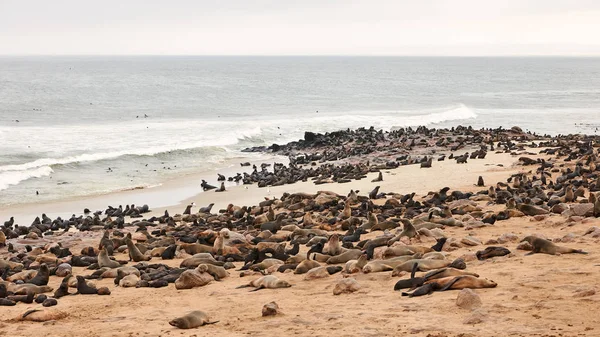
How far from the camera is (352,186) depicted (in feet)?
76.6

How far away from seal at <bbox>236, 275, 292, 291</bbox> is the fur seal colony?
0.02 metres

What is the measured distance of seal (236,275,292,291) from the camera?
Answer: 9.91 metres

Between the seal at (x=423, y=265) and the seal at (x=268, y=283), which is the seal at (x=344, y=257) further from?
the seal at (x=423, y=265)

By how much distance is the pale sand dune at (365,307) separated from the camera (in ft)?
23.1

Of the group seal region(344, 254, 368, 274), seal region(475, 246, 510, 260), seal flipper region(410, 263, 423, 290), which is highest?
seal flipper region(410, 263, 423, 290)

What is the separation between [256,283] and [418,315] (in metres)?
3.19

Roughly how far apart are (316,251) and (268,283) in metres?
1.90

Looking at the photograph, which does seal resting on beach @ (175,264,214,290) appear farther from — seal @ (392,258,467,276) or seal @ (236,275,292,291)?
seal @ (392,258,467,276)

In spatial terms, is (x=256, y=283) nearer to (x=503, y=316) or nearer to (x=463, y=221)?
(x=503, y=316)

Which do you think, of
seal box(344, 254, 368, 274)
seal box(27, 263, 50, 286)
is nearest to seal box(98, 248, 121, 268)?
seal box(27, 263, 50, 286)

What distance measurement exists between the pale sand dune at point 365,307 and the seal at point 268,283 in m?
0.19

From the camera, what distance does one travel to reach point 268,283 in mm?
10008

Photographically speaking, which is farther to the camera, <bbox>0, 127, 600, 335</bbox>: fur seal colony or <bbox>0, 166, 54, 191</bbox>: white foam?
<bbox>0, 166, 54, 191</bbox>: white foam

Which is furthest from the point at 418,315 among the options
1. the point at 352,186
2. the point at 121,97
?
the point at 121,97
